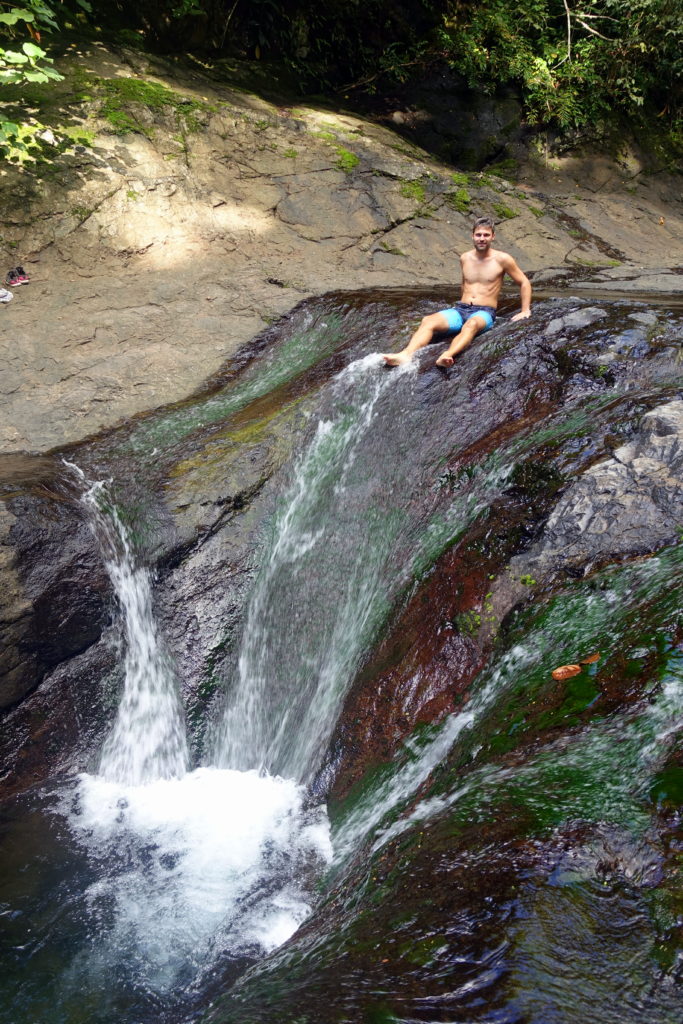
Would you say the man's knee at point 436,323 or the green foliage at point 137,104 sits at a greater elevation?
the green foliage at point 137,104

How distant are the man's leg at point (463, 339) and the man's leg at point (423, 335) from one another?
0.21 m

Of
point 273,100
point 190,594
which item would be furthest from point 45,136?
point 190,594

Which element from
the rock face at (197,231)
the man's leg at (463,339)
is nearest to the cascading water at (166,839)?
the rock face at (197,231)

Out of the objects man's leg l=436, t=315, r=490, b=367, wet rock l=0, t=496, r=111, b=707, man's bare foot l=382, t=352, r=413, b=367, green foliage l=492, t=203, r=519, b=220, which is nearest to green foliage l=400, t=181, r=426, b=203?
green foliage l=492, t=203, r=519, b=220

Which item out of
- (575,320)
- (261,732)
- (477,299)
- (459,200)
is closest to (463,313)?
(477,299)

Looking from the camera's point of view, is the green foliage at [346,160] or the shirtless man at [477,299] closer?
the shirtless man at [477,299]

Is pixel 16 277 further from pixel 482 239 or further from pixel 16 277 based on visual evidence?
pixel 482 239

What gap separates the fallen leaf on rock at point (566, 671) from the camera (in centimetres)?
287

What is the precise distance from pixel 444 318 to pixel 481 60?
7002 mm

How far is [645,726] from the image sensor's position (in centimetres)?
243

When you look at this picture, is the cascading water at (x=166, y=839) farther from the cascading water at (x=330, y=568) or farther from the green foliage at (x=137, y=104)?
the green foliage at (x=137, y=104)

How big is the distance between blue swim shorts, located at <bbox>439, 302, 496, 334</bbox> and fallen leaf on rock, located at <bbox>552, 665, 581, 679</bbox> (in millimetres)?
3353

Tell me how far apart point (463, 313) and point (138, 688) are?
3.51 m

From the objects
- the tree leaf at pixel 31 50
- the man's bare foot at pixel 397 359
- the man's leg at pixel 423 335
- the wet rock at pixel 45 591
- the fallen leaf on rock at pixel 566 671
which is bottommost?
the wet rock at pixel 45 591
